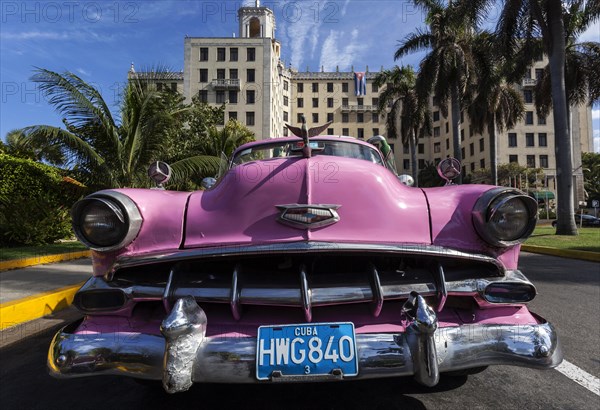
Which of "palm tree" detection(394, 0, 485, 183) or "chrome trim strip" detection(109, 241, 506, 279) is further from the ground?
"palm tree" detection(394, 0, 485, 183)

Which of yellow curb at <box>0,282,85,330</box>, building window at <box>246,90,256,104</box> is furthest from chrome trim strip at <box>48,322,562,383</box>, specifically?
building window at <box>246,90,256,104</box>

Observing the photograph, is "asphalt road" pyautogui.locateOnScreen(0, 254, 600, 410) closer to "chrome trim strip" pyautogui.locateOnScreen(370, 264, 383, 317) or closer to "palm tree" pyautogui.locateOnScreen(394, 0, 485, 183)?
"chrome trim strip" pyautogui.locateOnScreen(370, 264, 383, 317)

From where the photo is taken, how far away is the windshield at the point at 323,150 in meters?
3.01

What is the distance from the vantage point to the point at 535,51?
49.7ft

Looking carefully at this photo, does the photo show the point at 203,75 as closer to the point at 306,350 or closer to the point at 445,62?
the point at 445,62

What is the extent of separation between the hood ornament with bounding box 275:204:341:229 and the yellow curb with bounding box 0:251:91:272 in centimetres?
723

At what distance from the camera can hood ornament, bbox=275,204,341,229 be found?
1.78 m

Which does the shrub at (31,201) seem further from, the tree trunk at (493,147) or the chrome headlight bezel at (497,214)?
the tree trunk at (493,147)

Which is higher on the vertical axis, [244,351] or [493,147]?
[493,147]

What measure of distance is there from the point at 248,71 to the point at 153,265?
43036 mm

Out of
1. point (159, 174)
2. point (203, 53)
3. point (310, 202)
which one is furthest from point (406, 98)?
point (310, 202)

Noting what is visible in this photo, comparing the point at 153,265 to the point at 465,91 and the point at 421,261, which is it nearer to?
the point at 421,261

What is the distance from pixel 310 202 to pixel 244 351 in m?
0.76

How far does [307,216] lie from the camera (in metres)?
1.79
